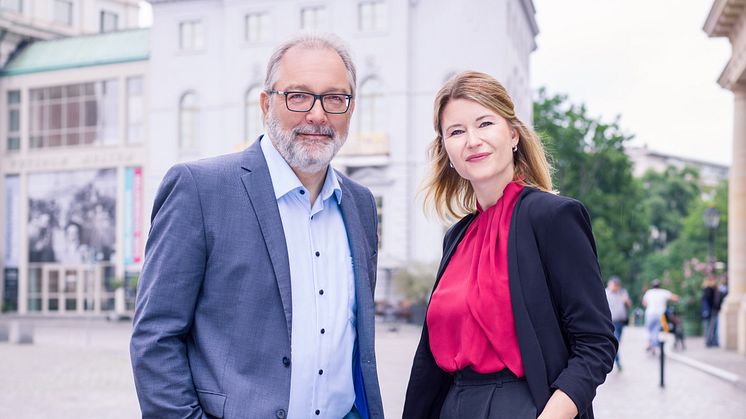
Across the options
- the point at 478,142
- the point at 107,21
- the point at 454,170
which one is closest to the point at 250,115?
the point at 107,21

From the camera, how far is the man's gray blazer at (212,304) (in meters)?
3.11

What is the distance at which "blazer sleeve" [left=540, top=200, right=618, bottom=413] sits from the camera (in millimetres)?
3145

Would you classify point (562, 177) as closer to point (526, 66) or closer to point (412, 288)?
point (526, 66)

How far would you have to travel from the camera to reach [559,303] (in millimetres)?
3236

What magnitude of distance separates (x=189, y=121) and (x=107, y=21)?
1715 centimetres

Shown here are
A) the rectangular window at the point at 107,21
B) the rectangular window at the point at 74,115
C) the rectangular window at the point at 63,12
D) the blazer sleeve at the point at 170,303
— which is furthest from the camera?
the rectangular window at the point at 107,21

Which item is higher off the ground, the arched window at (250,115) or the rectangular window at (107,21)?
the rectangular window at (107,21)

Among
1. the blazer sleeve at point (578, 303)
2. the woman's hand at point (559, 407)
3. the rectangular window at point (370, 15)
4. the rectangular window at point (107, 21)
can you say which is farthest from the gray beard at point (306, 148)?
the rectangular window at point (107, 21)

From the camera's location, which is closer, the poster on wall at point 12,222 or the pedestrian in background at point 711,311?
the pedestrian in background at point 711,311

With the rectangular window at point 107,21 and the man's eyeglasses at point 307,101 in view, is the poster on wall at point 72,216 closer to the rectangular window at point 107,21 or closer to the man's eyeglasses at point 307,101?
the rectangular window at point 107,21

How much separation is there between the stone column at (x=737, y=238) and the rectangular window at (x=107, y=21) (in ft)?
141

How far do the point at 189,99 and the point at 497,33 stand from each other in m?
15.7

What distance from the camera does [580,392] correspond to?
3.12m

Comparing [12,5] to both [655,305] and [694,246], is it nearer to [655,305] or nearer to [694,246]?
[655,305]
